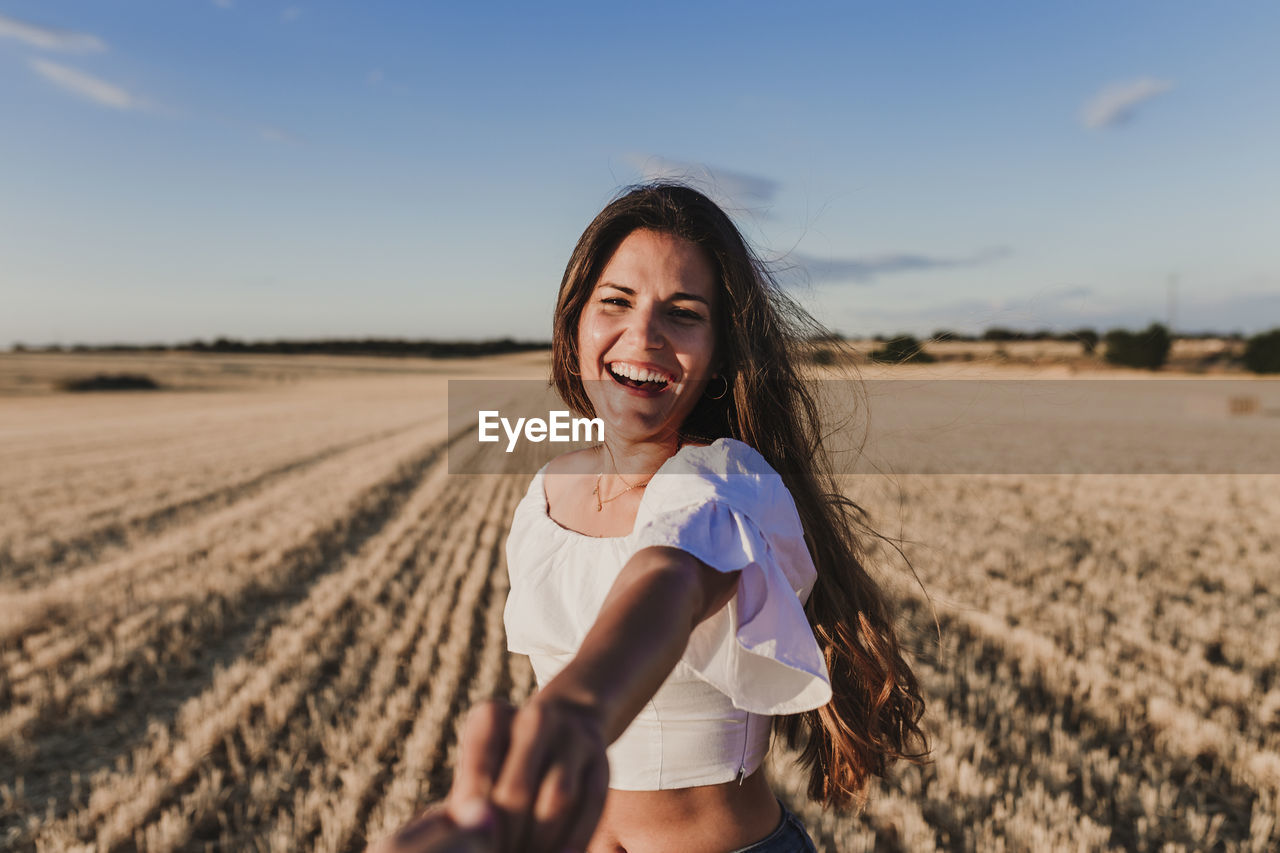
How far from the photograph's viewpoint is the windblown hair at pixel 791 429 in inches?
63.4

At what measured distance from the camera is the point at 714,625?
1.34 metres

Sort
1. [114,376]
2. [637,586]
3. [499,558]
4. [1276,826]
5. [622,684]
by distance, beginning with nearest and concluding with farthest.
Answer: [622,684] → [637,586] → [1276,826] → [499,558] → [114,376]

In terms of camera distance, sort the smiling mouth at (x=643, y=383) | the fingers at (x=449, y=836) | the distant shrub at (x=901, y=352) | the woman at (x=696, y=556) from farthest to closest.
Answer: the distant shrub at (x=901, y=352), the smiling mouth at (x=643, y=383), the woman at (x=696, y=556), the fingers at (x=449, y=836)

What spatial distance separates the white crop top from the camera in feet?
4.05

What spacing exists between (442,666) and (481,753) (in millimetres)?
5585

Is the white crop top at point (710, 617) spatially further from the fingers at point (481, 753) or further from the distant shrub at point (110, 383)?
the distant shrub at point (110, 383)

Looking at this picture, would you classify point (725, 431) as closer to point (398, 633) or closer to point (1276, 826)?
point (1276, 826)

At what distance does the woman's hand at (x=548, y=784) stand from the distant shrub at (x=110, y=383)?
72.2 metres

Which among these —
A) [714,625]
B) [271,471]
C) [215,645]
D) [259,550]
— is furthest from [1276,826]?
[271,471]

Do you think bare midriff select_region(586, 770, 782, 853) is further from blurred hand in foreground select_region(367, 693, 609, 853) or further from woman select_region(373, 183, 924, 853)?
blurred hand in foreground select_region(367, 693, 609, 853)

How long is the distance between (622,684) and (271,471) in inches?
718

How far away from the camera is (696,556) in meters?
1.15

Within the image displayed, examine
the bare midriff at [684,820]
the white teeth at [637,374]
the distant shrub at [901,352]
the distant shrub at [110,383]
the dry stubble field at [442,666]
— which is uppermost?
the distant shrub at [901,352]

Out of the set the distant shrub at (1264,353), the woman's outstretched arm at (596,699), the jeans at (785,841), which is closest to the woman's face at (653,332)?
the woman's outstretched arm at (596,699)
